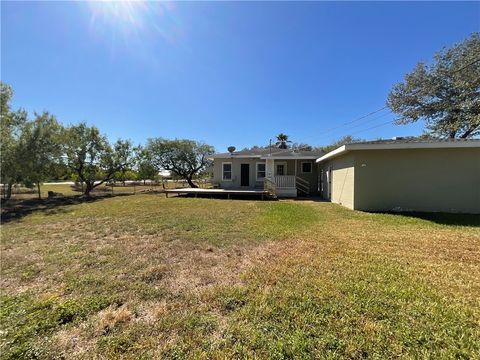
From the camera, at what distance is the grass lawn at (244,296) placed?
2.17 m

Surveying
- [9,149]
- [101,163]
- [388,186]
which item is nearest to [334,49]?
[388,186]

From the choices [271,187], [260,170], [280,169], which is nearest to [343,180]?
[271,187]

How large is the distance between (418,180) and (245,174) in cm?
1108

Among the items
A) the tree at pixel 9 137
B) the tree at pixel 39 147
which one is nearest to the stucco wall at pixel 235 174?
the tree at pixel 39 147

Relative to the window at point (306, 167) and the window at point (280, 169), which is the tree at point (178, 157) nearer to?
the window at point (280, 169)

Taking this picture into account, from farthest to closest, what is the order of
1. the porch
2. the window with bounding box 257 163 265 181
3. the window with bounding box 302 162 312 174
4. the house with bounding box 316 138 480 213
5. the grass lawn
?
the window with bounding box 257 163 265 181, the window with bounding box 302 162 312 174, the porch, the house with bounding box 316 138 480 213, the grass lawn

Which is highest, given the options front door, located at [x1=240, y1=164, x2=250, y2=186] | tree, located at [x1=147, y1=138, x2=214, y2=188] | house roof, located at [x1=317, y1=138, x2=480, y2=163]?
→ tree, located at [x1=147, y1=138, x2=214, y2=188]

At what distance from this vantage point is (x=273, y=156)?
16.4 meters

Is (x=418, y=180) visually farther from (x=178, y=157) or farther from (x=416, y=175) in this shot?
(x=178, y=157)

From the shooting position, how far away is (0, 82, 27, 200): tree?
13.8 metres

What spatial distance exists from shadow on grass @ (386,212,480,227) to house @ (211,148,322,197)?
8023 mm

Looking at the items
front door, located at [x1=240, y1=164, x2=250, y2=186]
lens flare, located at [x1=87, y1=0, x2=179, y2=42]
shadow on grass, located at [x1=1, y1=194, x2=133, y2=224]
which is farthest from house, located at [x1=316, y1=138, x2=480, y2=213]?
shadow on grass, located at [x1=1, y1=194, x2=133, y2=224]

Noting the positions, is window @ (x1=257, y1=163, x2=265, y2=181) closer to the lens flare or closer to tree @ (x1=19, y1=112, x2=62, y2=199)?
the lens flare

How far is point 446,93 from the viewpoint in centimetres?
1769
